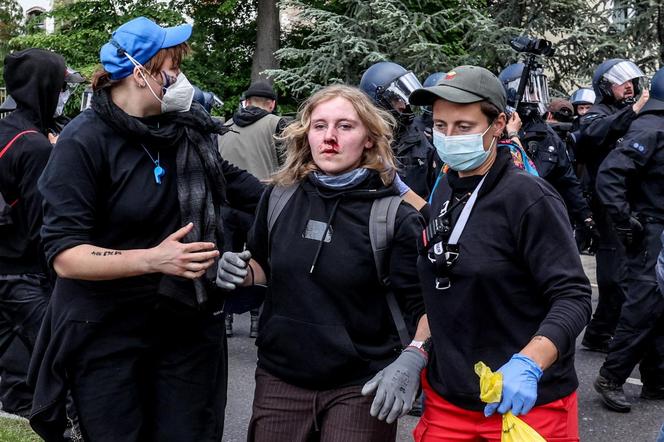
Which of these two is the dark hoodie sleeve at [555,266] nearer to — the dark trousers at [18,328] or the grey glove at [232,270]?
the grey glove at [232,270]

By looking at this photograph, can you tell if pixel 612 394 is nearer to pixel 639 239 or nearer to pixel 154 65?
pixel 639 239

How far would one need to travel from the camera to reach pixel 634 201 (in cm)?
587

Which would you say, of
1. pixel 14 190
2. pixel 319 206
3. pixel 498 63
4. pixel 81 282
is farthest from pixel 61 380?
pixel 498 63

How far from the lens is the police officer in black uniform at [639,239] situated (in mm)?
5609

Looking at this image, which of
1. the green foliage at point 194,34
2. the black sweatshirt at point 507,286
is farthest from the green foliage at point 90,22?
the black sweatshirt at point 507,286

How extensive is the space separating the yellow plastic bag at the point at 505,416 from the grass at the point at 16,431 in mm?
3341

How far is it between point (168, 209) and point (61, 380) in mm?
708

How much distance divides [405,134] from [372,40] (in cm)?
757

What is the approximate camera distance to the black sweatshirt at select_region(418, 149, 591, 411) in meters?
2.49

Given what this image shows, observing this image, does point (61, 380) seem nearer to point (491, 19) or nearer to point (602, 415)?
point (602, 415)

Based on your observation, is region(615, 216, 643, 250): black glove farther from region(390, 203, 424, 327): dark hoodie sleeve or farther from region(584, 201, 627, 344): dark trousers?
region(390, 203, 424, 327): dark hoodie sleeve

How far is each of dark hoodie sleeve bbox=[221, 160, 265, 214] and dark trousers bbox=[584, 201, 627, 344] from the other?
4046 millimetres

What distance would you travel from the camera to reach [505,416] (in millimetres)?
2338

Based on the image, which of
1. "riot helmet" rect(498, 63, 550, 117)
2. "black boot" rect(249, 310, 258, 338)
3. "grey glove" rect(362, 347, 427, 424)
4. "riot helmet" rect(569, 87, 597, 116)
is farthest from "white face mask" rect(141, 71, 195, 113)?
"riot helmet" rect(569, 87, 597, 116)
